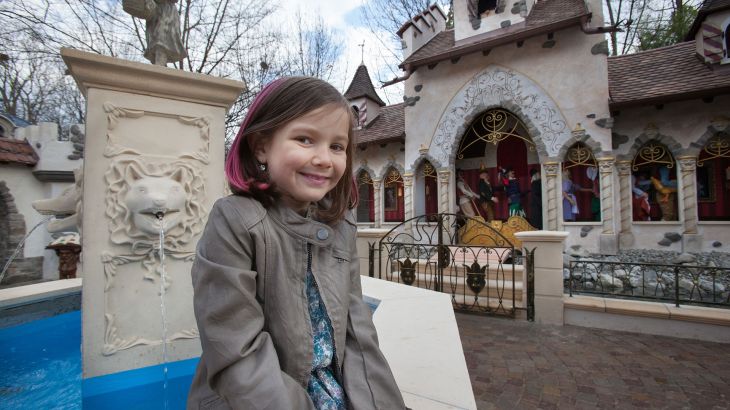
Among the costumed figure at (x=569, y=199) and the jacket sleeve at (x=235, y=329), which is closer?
the jacket sleeve at (x=235, y=329)

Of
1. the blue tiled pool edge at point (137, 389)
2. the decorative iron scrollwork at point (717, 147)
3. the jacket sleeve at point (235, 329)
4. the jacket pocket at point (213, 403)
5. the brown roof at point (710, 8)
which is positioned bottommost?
the blue tiled pool edge at point (137, 389)

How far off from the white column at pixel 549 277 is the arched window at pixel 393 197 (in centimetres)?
716

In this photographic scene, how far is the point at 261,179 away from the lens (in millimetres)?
1023

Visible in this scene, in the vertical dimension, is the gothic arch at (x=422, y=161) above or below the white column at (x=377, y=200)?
above

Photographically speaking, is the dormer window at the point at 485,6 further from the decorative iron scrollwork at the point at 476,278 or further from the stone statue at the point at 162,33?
the stone statue at the point at 162,33

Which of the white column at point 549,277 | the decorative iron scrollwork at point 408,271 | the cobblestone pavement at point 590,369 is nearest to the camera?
the cobblestone pavement at point 590,369

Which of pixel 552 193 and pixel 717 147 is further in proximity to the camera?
pixel 552 193

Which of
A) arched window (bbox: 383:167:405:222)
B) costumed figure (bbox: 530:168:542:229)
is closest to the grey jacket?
costumed figure (bbox: 530:168:542:229)

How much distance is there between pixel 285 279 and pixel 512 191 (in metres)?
10.7

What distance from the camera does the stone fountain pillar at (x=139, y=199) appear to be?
1.66 m

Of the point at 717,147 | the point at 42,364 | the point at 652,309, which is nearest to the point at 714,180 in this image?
the point at 717,147

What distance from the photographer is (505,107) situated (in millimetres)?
9477

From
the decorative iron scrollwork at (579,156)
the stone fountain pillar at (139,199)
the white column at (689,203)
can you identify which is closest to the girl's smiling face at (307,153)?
the stone fountain pillar at (139,199)

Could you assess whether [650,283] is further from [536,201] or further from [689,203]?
[536,201]
